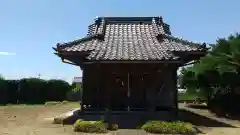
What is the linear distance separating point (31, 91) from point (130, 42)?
19.6 metres

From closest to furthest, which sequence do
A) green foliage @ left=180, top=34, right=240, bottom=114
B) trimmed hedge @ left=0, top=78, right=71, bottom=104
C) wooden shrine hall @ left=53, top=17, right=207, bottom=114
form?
wooden shrine hall @ left=53, top=17, right=207, bottom=114 < green foliage @ left=180, top=34, right=240, bottom=114 < trimmed hedge @ left=0, top=78, right=71, bottom=104

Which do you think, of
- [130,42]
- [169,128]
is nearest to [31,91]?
[130,42]

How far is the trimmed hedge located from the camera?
2977 cm

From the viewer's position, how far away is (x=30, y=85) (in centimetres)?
3064

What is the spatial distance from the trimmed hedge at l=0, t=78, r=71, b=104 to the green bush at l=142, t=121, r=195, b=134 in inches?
844

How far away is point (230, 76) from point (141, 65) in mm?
7464

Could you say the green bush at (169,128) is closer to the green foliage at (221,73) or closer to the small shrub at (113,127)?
the small shrub at (113,127)

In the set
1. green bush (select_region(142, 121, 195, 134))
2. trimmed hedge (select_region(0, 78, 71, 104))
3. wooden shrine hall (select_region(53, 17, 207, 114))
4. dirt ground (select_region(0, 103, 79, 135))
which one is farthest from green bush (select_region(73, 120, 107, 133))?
trimmed hedge (select_region(0, 78, 71, 104))

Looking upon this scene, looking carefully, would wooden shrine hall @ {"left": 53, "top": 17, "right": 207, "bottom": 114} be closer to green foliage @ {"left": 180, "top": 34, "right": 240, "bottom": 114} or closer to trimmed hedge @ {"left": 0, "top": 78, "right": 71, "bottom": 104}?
green foliage @ {"left": 180, "top": 34, "right": 240, "bottom": 114}

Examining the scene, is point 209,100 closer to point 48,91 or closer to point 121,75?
point 121,75

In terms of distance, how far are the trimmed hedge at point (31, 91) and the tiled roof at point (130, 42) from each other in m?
16.3

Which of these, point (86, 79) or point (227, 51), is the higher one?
point (227, 51)

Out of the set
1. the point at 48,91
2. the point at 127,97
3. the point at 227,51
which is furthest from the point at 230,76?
the point at 48,91

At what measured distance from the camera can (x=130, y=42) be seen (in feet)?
46.9
